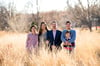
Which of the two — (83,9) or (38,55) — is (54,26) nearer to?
(38,55)

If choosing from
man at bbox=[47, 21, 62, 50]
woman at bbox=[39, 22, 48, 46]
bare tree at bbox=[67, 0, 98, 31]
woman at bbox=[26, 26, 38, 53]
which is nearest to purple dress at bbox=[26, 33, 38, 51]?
woman at bbox=[26, 26, 38, 53]

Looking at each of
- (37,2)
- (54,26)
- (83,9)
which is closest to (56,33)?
(54,26)

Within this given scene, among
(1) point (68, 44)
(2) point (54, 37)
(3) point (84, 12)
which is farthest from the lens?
(3) point (84, 12)

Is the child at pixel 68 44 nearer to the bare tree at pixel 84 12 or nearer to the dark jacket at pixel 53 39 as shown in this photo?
the dark jacket at pixel 53 39

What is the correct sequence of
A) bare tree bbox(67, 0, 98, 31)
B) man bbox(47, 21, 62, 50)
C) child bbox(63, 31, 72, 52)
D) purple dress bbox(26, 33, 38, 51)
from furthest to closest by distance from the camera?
bare tree bbox(67, 0, 98, 31), purple dress bbox(26, 33, 38, 51), man bbox(47, 21, 62, 50), child bbox(63, 31, 72, 52)

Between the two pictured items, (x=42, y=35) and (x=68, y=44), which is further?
(x=42, y=35)

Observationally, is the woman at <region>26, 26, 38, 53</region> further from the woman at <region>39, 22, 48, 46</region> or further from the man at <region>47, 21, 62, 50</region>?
Result: the man at <region>47, 21, 62, 50</region>

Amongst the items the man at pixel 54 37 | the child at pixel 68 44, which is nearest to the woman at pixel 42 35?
the man at pixel 54 37

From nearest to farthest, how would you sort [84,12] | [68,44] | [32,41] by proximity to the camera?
[68,44], [32,41], [84,12]

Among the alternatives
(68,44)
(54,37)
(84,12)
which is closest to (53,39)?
(54,37)

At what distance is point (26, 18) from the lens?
997 inches

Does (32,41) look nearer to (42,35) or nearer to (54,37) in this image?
(42,35)

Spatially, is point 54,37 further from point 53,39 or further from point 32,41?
point 32,41

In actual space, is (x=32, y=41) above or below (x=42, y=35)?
below
